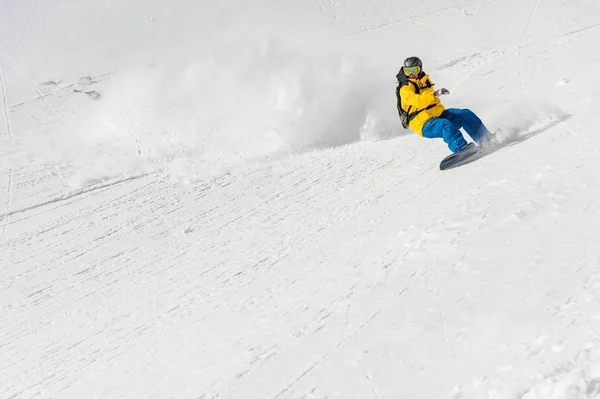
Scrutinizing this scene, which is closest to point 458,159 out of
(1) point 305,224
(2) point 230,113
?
(1) point 305,224

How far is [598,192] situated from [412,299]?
185 cm

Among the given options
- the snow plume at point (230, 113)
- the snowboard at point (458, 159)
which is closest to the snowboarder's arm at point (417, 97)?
the snowboard at point (458, 159)

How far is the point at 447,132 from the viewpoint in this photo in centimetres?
662

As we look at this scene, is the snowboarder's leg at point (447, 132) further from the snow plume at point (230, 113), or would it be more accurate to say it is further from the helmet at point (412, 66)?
the snow plume at point (230, 113)

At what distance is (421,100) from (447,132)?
1.57 ft

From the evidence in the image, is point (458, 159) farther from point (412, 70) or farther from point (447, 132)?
point (412, 70)

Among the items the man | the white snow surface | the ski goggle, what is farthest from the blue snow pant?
the ski goggle

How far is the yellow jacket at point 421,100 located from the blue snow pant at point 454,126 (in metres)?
0.07

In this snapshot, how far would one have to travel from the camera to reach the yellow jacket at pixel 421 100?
266 inches

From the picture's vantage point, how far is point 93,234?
23.4ft

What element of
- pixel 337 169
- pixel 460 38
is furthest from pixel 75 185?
pixel 460 38

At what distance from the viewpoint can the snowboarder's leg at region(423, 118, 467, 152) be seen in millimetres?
6574

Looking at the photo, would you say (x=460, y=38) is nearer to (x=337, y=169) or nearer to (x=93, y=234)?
(x=337, y=169)

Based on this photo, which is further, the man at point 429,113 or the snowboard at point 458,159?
the man at point 429,113
